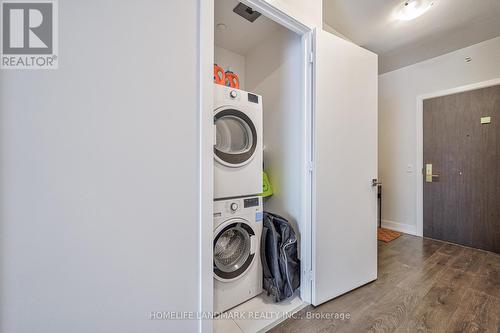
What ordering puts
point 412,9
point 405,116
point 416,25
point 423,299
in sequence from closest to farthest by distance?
point 423,299 < point 412,9 < point 416,25 < point 405,116

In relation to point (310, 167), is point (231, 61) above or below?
above

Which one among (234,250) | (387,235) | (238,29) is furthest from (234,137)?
(387,235)

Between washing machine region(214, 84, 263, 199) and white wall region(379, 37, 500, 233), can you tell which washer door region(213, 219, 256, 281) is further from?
white wall region(379, 37, 500, 233)

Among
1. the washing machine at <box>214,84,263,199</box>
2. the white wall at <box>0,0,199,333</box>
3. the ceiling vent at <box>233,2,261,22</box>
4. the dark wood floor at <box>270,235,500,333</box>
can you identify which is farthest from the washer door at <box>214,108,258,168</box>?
the dark wood floor at <box>270,235,500,333</box>

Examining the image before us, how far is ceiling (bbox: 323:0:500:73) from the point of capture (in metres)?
1.96

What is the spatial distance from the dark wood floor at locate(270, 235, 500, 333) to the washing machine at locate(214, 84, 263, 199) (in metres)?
1.00

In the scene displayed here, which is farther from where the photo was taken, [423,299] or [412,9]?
[412,9]

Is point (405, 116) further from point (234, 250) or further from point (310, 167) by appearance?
point (234, 250)

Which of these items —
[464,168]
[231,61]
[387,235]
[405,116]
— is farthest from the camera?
[405,116]

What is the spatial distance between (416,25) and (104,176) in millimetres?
3169

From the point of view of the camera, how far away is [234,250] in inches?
65.2

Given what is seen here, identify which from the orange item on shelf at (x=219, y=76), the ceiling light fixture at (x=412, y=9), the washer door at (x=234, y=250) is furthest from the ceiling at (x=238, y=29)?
the washer door at (x=234, y=250)

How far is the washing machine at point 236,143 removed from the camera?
144 centimetres

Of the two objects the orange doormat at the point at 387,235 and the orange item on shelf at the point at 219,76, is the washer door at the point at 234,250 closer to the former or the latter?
the orange item on shelf at the point at 219,76
